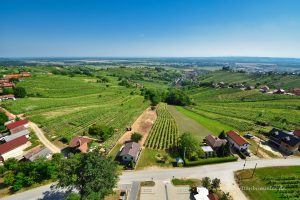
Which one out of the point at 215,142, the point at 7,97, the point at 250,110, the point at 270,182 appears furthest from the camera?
the point at 250,110

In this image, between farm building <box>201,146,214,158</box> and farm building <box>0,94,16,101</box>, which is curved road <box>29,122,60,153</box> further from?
farm building <box>0,94,16,101</box>

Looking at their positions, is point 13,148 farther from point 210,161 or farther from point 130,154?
point 210,161

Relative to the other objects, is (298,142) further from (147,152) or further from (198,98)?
(198,98)

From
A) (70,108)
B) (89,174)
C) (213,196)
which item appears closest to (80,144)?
(89,174)

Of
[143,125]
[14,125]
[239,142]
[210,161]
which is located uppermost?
[14,125]

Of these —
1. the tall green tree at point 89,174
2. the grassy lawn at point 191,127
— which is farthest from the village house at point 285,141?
the tall green tree at point 89,174

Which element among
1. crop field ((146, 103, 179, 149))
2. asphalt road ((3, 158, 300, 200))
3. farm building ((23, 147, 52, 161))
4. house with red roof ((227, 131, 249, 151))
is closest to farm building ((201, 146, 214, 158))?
asphalt road ((3, 158, 300, 200))
